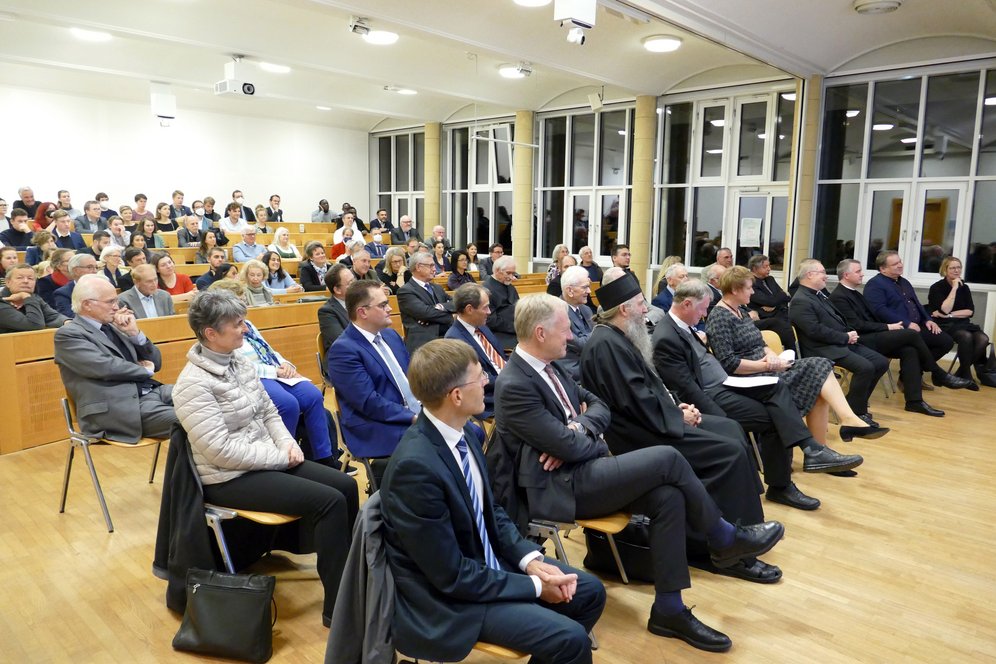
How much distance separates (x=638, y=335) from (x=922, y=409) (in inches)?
163

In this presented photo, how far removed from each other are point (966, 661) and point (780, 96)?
8.96 meters

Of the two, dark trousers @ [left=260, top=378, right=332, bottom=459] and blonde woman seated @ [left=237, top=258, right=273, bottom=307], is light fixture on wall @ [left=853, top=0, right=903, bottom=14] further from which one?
dark trousers @ [left=260, top=378, right=332, bottom=459]

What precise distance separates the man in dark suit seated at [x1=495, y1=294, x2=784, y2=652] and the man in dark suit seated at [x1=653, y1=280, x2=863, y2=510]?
1099 mm

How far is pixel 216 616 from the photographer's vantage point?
2406 mm

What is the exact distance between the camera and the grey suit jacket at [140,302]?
16.7 ft

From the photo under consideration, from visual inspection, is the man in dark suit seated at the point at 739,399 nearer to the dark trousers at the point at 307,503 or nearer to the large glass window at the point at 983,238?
the dark trousers at the point at 307,503

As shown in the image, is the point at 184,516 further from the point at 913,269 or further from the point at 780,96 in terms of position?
the point at 780,96

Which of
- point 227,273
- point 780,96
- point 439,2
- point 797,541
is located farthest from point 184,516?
point 780,96

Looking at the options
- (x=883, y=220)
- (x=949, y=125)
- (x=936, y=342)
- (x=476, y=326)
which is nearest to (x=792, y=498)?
(x=476, y=326)

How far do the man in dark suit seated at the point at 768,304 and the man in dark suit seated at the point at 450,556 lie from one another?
211 inches

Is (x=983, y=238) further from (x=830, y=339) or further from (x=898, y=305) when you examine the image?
(x=830, y=339)

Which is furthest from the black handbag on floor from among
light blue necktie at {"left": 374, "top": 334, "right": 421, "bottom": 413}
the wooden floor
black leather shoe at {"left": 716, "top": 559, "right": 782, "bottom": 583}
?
black leather shoe at {"left": 716, "top": 559, "right": 782, "bottom": 583}

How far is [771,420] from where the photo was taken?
150 inches

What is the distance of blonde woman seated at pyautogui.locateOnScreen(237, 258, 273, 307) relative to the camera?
5750 millimetres
